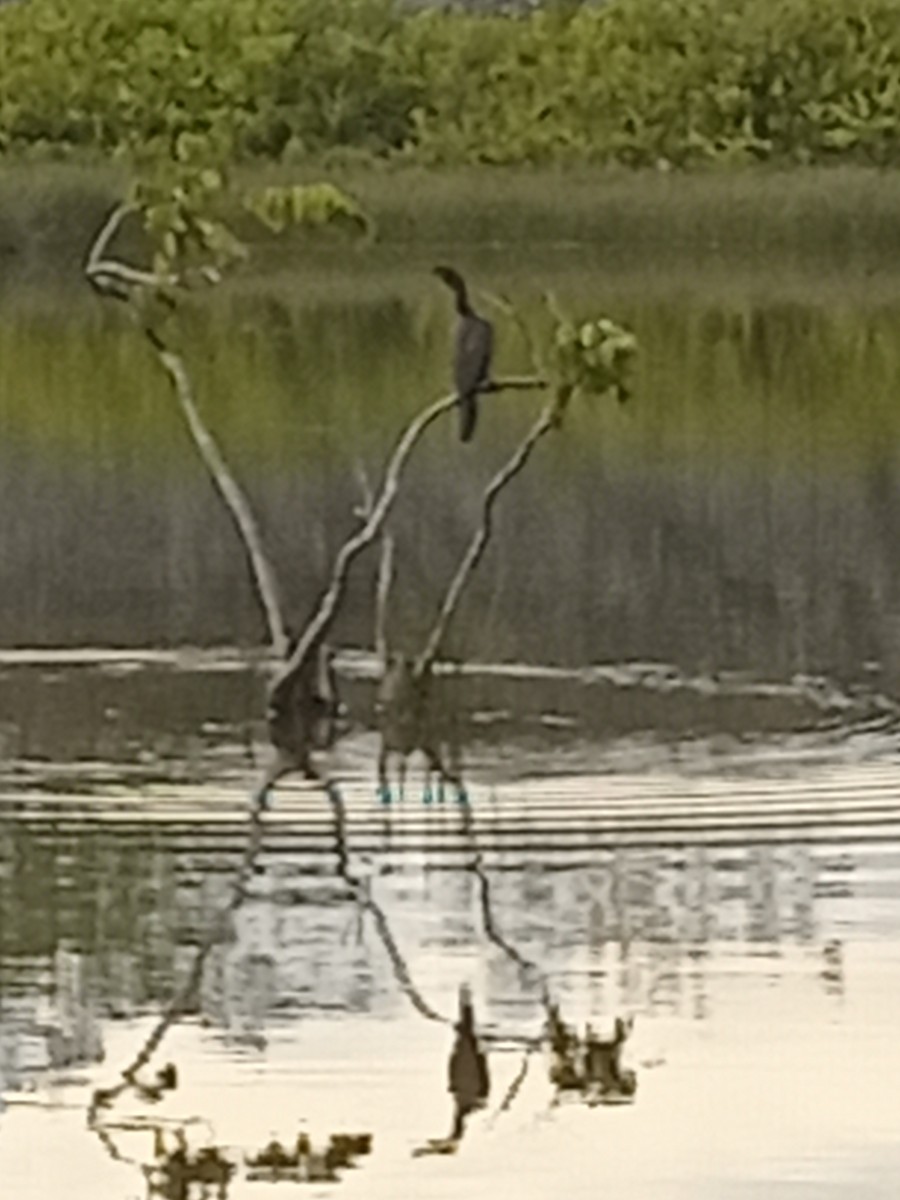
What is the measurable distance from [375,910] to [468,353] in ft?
0.77

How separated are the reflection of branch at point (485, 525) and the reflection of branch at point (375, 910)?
66 millimetres

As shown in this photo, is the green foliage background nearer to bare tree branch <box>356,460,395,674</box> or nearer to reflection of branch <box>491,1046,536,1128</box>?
bare tree branch <box>356,460,395,674</box>

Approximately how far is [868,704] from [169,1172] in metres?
0.34

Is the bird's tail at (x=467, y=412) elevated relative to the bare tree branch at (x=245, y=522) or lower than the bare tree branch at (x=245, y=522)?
elevated

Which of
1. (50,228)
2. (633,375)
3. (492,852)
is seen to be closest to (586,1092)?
(492,852)

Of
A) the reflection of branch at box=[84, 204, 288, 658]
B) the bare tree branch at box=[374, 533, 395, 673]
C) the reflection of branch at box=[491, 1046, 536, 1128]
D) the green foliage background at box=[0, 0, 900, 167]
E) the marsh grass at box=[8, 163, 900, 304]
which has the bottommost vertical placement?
the reflection of branch at box=[491, 1046, 536, 1128]

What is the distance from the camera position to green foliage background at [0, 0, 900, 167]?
3.58 ft

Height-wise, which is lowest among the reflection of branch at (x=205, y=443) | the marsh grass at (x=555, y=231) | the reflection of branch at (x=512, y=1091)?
the reflection of branch at (x=512, y=1091)

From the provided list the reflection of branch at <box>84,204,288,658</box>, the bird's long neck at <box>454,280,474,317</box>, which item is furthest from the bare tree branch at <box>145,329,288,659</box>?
the bird's long neck at <box>454,280,474,317</box>

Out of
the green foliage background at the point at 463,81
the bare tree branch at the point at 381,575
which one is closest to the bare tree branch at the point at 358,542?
the bare tree branch at the point at 381,575

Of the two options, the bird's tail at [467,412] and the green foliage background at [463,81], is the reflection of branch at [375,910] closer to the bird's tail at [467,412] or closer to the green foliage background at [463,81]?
the bird's tail at [467,412]

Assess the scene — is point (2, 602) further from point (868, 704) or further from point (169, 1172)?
point (868, 704)

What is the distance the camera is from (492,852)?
1063 mm

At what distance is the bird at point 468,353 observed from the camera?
1093 millimetres
